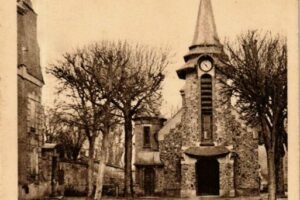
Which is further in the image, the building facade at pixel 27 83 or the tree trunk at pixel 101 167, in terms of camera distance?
the tree trunk at pixel 101 167

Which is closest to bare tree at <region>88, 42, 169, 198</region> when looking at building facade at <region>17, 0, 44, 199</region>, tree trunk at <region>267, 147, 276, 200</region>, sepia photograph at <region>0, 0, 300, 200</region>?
sepia photograph at <region>0, 0, 300, 200</region>

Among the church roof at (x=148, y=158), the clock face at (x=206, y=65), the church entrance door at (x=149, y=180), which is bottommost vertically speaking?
the church entrance door at (x=149, y=180)

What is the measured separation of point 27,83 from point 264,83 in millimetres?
3416

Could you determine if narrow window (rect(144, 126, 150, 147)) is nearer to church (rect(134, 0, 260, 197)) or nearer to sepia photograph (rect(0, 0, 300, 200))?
church (rect(134, 0, 260, 197))

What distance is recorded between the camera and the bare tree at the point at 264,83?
7484 millimetres

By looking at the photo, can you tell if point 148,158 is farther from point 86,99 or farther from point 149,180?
point 86,99

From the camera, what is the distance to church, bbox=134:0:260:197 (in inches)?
481

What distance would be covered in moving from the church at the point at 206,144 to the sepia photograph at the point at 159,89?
3cm

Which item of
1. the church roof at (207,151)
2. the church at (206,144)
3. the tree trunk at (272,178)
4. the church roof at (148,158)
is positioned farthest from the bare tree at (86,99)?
the church roof at (148,158)

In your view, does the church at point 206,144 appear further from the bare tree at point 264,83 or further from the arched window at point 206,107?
the bare tree at point 264,83

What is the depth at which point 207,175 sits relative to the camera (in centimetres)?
1338

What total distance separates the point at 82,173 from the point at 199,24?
17.3ft

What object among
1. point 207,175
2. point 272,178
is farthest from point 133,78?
point 207,175

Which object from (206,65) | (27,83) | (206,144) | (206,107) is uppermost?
(206,65)
